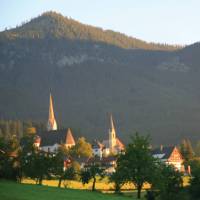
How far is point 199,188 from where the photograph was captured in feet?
216

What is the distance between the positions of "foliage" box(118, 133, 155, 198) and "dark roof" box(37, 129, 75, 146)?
86711 millimetres

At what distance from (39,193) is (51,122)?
471ft

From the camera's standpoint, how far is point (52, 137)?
517 ft

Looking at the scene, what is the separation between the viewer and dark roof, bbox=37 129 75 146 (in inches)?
6097

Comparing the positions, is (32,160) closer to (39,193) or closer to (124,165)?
(124,165)

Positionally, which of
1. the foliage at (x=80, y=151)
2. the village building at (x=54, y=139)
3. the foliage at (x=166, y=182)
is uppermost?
the village building at (x=54, y=139)

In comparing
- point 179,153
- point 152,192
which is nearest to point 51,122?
point 179,153

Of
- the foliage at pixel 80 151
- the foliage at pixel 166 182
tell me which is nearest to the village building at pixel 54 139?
the foliage at pixel 80 151

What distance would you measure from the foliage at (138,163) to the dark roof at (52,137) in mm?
86711

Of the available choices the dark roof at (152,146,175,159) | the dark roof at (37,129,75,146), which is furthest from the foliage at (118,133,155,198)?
the dark roof at (37,129,75,146)

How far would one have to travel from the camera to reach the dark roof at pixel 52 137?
15488cm

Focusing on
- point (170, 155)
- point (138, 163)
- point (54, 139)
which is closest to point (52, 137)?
point (54, 139)

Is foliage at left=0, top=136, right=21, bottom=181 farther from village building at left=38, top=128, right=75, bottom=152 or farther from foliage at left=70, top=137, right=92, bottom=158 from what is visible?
village building at left=38, top=128, right=75, bottom=152

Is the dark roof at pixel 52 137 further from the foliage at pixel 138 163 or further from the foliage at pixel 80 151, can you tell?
the foliage at pixel 138 163
